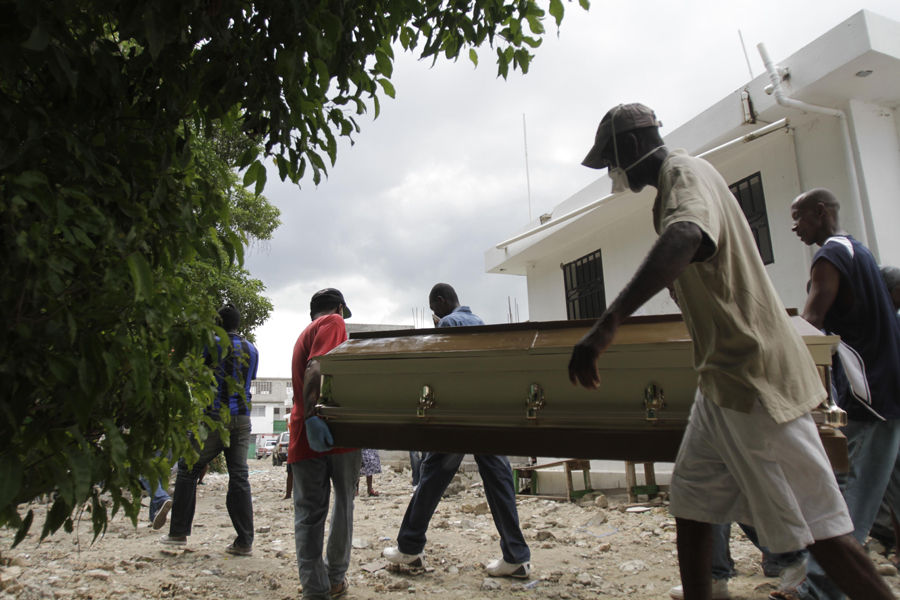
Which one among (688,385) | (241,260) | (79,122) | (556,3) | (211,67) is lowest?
(688,385)

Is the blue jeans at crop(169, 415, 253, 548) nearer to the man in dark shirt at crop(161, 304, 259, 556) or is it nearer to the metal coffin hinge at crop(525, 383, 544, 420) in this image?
the man in dark shirt at crop(161, 304, 259, 556)

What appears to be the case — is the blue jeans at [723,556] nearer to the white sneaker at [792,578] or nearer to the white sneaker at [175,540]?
the white sneaker at [792,578]

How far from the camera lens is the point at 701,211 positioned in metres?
1.74

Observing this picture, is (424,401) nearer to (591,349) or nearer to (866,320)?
(591,349)

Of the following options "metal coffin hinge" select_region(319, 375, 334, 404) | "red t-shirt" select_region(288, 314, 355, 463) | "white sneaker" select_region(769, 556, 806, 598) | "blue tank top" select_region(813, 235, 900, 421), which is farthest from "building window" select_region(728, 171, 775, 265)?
"metal coffin hinge" select_region(319, 375, 334, 404)

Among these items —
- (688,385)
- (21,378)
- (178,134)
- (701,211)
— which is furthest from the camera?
(688,385)

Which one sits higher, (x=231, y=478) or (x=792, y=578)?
(x=231, y=478)

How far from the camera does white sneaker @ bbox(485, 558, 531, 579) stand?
368 cm

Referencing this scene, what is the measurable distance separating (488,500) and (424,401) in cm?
144

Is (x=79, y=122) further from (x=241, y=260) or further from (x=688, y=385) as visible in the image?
(x=688, y=385)

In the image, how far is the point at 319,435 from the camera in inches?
116

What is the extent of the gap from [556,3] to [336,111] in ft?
2.85

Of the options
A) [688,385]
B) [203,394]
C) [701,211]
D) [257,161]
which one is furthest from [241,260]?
[688,385]

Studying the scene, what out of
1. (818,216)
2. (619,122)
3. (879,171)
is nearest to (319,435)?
(619,122)
